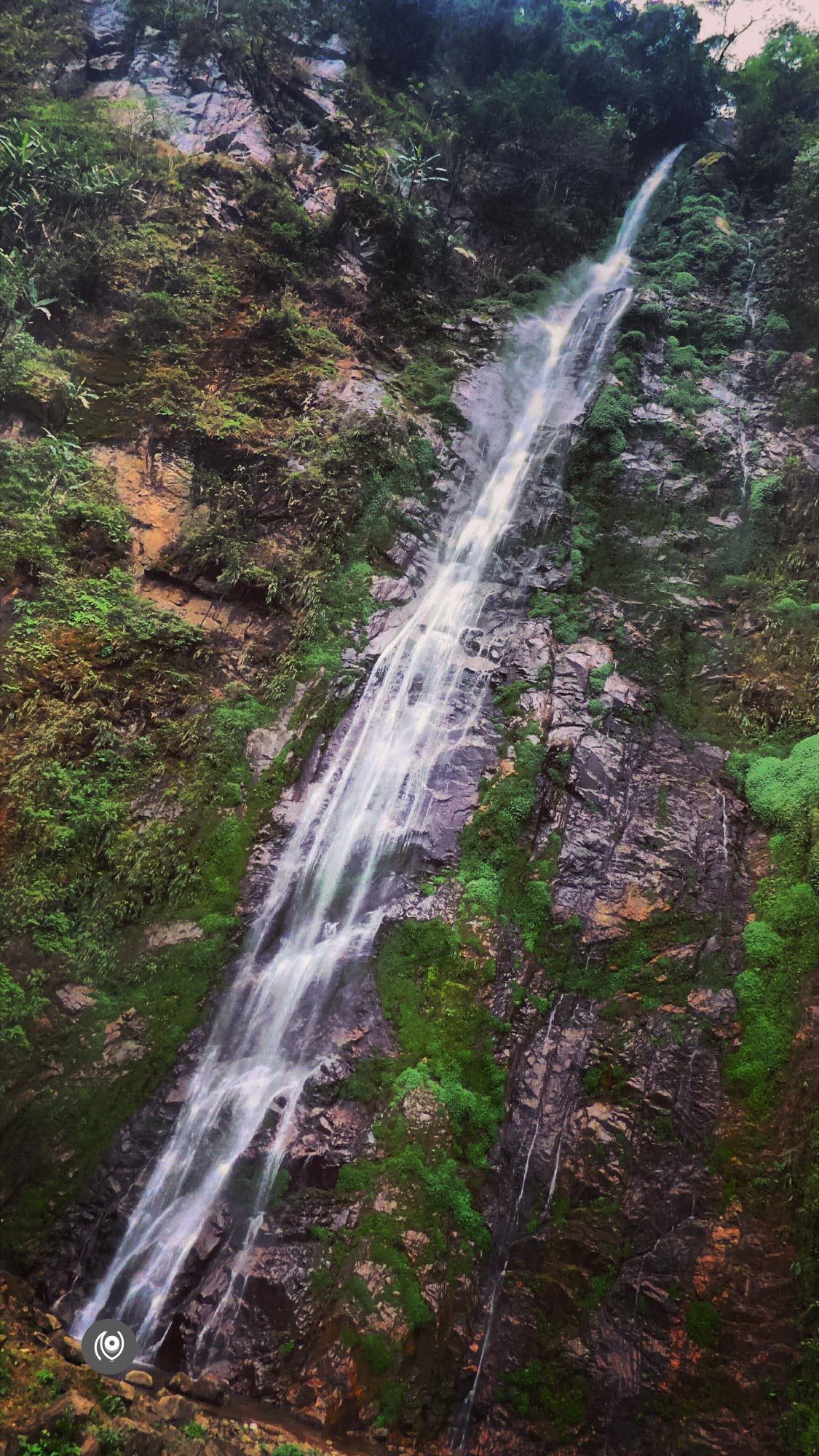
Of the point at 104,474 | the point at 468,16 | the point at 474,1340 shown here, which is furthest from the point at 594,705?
the point at 468,16

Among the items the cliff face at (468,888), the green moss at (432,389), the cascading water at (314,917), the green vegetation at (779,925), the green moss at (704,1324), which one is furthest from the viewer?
the green moss at (432,389)

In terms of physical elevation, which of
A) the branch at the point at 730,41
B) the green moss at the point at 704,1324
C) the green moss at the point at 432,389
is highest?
the branch at the point at 730,41

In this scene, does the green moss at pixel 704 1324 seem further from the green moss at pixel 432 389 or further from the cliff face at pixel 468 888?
the green moss at pixel 432 389

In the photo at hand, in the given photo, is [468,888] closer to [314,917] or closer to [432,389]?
[314,917]

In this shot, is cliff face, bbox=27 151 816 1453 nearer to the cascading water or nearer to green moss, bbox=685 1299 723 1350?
green moss, bbox=685 1299 723 1350

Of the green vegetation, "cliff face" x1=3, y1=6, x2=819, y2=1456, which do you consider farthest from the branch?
the green vegetation

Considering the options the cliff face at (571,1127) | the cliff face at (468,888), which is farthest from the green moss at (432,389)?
the cliff face at (571,1127)

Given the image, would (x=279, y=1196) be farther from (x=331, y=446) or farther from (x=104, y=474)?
(x=331, y=446)
